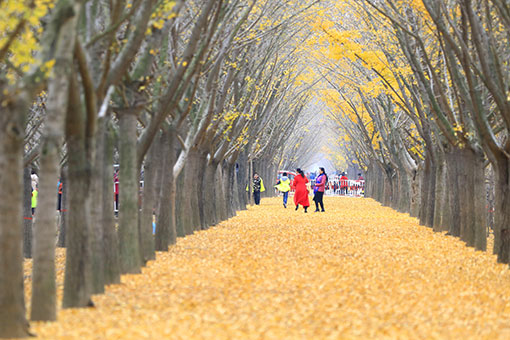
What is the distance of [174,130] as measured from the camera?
1633cm

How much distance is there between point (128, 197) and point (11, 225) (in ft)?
16.8

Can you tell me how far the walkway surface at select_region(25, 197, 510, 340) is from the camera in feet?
25.9

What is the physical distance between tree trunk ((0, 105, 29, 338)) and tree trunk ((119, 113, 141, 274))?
4834mm

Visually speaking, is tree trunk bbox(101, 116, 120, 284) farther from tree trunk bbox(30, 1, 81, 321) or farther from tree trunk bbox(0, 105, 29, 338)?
tree trunk bbox(0, 105, 29, 338)

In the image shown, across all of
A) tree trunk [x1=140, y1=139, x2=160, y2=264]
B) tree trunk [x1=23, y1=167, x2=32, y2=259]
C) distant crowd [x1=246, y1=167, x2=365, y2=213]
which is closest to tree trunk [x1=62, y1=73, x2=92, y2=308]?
tree trunk [x1=140, y1=139, x2=160, y2=264]

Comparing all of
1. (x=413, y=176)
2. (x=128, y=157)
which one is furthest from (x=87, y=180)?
(x=413, y=176)

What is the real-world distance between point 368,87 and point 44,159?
69.1 feet

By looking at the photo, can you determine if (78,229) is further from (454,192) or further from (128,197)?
(454,192)

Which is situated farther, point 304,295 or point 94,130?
point 304,295

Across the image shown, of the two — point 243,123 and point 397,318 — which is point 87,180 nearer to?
point 397,318

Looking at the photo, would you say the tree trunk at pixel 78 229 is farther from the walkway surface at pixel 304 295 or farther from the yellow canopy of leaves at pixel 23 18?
the yellow canopy of leaves at pixel 23 18

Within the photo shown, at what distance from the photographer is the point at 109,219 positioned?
37.2 feet

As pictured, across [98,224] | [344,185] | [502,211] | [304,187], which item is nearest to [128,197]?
[98,224]

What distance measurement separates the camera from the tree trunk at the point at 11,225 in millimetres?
7047
